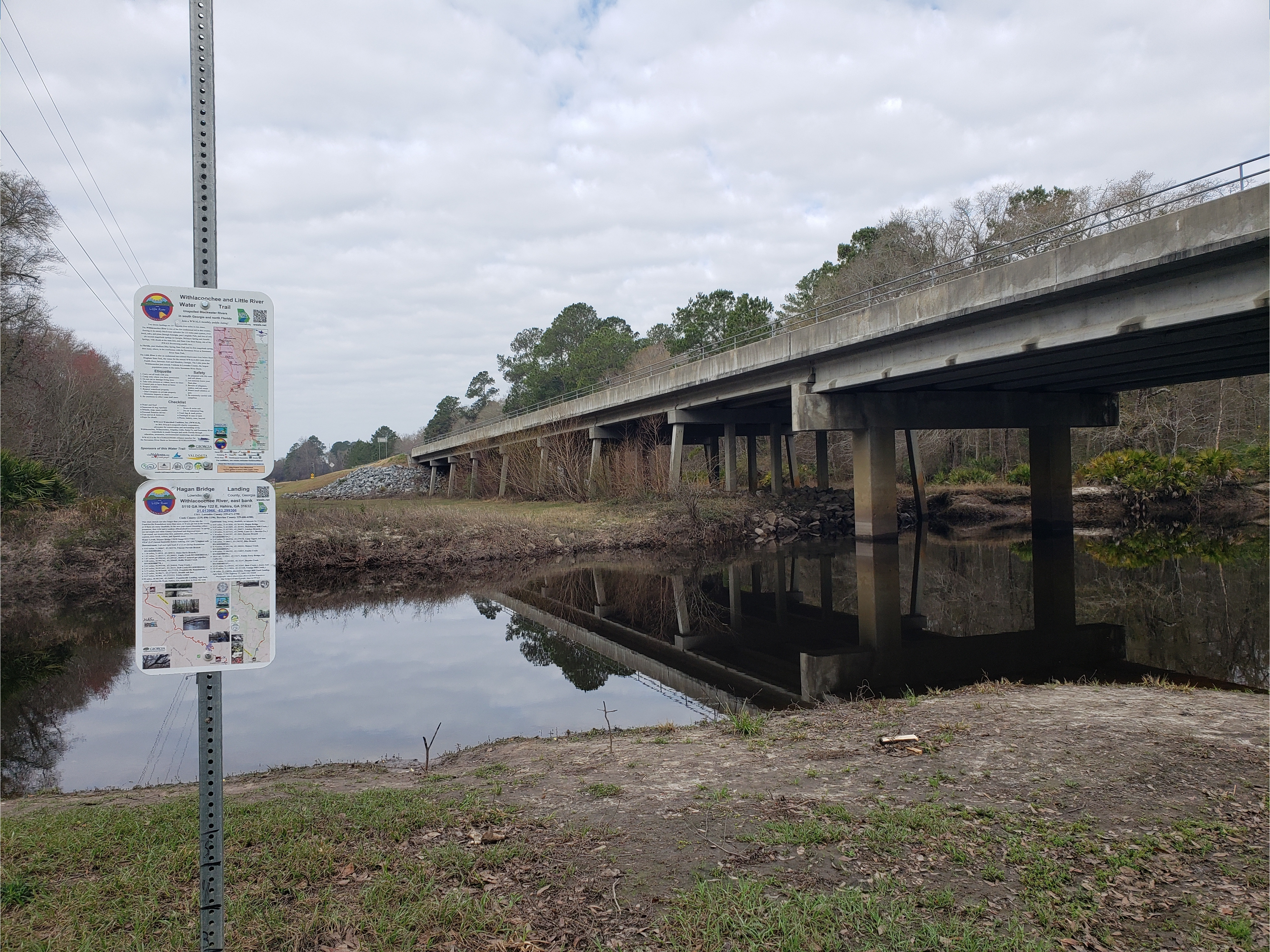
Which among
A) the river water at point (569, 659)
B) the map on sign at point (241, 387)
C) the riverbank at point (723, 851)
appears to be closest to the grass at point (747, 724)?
the riverbank at point (723, 851)

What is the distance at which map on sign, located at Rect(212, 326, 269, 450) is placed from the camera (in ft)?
10.1

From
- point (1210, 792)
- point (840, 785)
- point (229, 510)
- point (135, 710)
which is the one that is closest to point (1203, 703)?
point (1210, 792)

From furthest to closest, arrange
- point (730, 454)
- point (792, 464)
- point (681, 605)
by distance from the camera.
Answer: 1. point (792, 464)
2. point (730, 454)
3. point (681, 605)

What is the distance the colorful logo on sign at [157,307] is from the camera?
296 centimetres

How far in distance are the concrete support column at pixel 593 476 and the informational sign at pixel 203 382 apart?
35.1m

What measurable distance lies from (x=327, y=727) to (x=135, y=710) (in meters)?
2.91

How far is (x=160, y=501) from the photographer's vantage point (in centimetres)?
295

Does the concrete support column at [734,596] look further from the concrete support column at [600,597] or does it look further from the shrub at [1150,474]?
the shrub at [1150,474]

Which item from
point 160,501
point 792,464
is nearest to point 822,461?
point 792,464

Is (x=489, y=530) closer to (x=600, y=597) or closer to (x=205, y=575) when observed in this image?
(x=600, y=597)

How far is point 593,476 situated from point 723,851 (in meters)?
34.9

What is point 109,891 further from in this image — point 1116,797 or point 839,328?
point 839,328

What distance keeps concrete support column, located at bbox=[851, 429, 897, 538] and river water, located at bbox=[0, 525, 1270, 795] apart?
675cm

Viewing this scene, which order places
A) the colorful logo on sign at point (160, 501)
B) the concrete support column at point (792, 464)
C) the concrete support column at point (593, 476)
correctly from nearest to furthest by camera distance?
the colorful logo on sign at point (160, 501), the concrete support column at point (593, 476), the concrete support column at point (792, 464)
